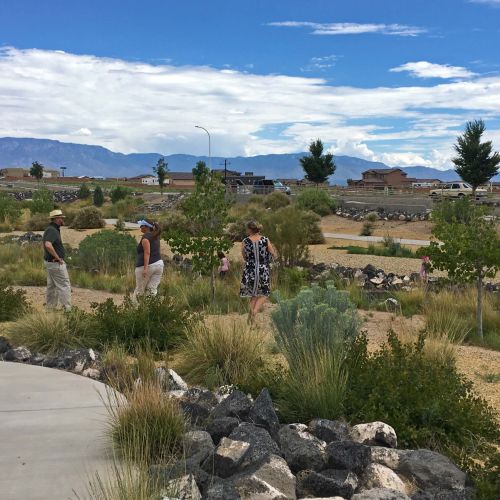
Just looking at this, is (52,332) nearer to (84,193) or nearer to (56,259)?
(56,259)

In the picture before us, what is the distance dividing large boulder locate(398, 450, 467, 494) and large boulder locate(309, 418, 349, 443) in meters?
0.54

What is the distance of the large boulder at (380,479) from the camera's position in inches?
181

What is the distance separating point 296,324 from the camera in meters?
7.40

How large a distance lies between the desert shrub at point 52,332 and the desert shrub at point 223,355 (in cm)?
147

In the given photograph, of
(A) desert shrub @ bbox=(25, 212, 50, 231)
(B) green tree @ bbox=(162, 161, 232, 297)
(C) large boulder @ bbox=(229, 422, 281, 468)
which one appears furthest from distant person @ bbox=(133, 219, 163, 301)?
(A) desert shrub @ bbox=(25, 212, 50, 231)

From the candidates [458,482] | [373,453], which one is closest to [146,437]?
[373,453]

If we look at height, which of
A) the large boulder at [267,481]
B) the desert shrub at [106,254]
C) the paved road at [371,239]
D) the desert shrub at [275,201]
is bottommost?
the paved road at [371,239]

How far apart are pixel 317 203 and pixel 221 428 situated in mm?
38152

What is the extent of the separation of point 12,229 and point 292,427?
33.1 metres

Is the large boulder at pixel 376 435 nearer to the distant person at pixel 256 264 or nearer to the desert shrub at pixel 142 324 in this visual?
the desert shrub at pixel 142 324

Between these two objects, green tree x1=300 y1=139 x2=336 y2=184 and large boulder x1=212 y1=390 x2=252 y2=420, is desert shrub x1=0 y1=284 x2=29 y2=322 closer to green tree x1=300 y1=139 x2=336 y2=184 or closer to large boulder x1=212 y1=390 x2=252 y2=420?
large boulder x1=212 y1=390 x2=252 y2=420

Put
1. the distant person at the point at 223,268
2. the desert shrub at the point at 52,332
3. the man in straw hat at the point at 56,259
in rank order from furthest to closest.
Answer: the distant person at the point at 223,268
the man in straw hat at the point at 56,259
the desert shrub at the point at 52,332

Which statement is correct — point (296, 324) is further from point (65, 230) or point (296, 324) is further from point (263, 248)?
point (65, 230)

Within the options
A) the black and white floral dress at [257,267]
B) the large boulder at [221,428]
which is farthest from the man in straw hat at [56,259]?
the large boulder at [221,428]
